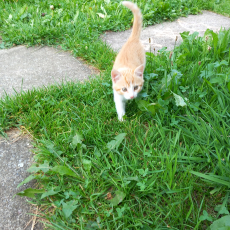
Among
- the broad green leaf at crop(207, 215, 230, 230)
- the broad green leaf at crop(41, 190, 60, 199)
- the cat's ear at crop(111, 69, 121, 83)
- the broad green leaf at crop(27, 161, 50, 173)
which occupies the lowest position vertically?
the broad green leaf at crop(41, 190, 60, 199)

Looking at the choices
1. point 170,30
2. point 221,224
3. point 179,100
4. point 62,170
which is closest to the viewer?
point 221,224

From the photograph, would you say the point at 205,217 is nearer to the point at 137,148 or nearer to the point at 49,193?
the point at 137,148

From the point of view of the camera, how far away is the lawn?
3.87 feet

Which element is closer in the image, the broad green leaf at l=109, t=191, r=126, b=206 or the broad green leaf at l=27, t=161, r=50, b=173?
the broad green leaf at l=109, t=191, r=126, b=206

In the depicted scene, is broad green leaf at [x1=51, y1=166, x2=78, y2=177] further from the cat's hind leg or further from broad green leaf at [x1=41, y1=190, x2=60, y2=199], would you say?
the cat's hind leg

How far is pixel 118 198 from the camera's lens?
3.97ft

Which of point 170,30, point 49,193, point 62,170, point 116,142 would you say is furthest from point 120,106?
point 170,30

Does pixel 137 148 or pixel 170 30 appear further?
pixel 170 30

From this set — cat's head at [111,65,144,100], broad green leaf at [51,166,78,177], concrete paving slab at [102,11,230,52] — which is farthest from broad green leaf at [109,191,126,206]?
concrete paving slab at [102,11,230,52]

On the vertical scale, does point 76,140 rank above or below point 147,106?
below

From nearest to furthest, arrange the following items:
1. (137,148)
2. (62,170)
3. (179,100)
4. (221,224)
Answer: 1. (221,224)
2. (62,170)
3. (137,148)
4. (179,100)

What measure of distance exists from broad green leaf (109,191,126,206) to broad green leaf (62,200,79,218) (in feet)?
0.71

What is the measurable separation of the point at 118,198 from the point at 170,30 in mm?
3226

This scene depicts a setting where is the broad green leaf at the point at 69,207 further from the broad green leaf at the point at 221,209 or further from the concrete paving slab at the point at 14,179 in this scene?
the broad green leaf at the point at 221,209
